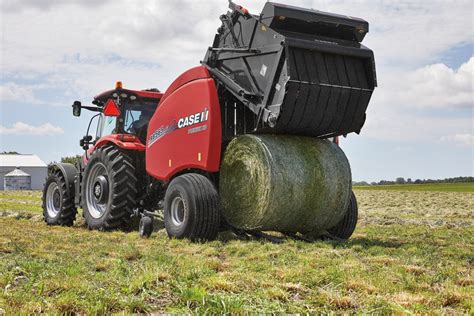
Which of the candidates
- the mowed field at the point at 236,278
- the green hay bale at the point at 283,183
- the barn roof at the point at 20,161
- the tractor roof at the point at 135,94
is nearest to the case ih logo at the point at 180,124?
the green hay bale at the point at 283,183

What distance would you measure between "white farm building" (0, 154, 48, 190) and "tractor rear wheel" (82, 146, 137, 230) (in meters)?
64.5

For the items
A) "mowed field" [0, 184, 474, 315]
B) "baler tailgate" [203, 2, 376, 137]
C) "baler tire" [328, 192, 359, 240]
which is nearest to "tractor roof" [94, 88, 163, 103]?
"baler tailgate" [203, 2, 376, 137]

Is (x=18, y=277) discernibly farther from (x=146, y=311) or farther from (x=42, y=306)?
(x=146, y=311)

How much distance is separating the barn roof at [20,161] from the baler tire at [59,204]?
6431 centimetres

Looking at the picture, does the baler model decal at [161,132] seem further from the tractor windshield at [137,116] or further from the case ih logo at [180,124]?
the tractor windshield at [137,116]

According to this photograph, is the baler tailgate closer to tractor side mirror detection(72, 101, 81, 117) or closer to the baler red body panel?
the baler red body panel

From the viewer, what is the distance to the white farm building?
239 feet

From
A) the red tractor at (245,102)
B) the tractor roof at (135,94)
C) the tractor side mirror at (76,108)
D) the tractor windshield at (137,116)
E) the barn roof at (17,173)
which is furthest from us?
the barn roof at (17,173)

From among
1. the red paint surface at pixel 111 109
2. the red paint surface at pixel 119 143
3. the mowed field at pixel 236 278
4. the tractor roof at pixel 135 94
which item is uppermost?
the tractor roof at pixel 135 94

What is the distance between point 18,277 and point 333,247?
4.03m

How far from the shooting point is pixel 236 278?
4980 millimetres

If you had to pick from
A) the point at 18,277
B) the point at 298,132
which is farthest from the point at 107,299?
the point at 298,132

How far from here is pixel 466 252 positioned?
24.4ft

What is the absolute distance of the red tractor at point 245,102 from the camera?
798cm
